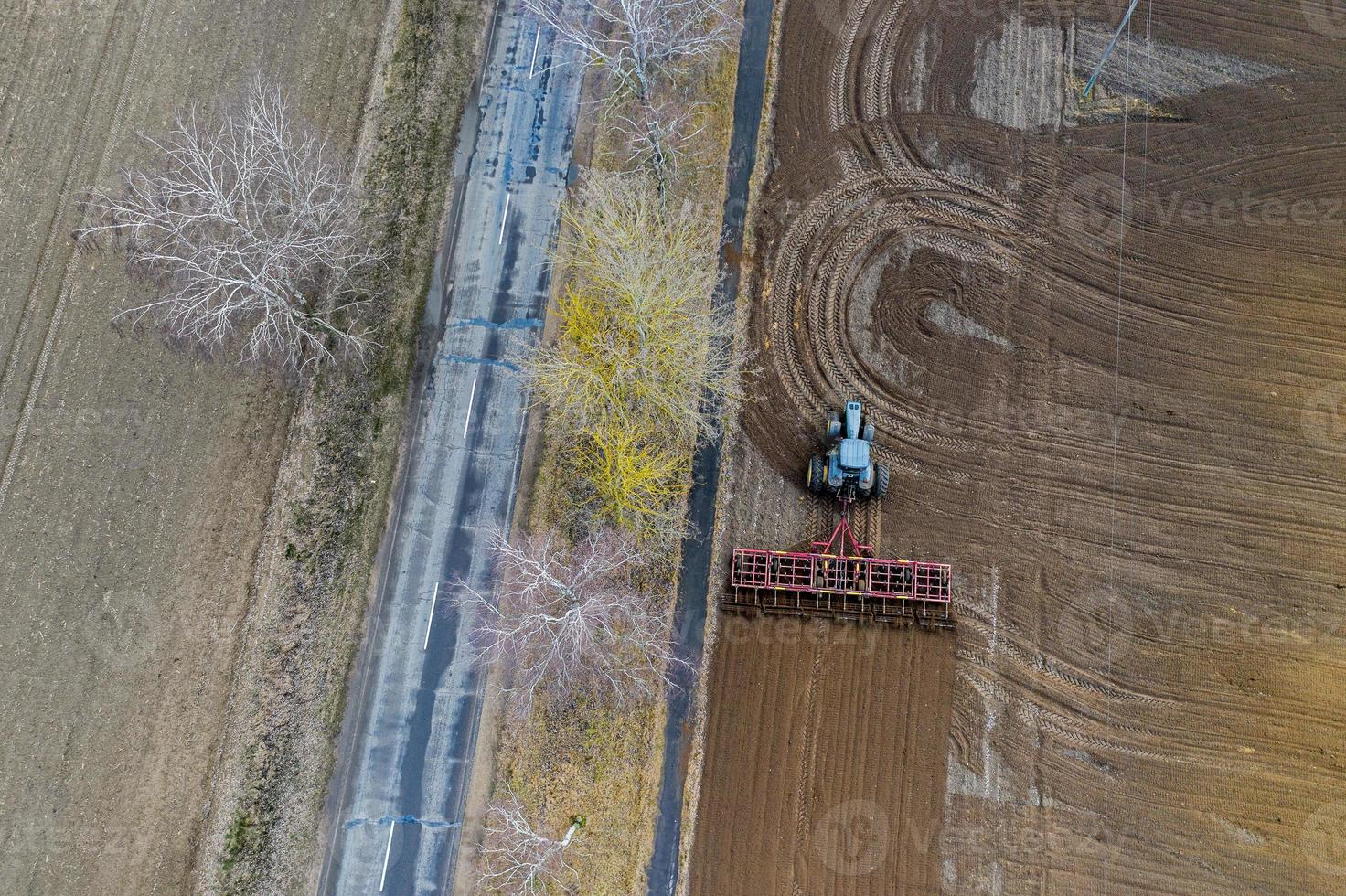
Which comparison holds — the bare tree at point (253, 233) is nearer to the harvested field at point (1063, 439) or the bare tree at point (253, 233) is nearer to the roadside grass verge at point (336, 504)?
the roadside grass verge at point (336, 504)

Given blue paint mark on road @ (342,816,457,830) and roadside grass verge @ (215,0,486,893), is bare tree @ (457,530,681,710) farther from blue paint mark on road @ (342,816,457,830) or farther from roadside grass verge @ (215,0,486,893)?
roadside grass verge @ (215,0,486,893)

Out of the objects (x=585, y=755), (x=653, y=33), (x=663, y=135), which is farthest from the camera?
(x=663, y=135)

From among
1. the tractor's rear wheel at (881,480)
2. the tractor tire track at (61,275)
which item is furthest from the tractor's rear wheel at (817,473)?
the tractor tire track at (61,275)

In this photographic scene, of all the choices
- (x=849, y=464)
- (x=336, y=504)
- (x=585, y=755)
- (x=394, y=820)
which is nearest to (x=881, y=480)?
(x=849, y=464)

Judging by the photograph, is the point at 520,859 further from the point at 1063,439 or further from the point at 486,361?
the point at 1063,439

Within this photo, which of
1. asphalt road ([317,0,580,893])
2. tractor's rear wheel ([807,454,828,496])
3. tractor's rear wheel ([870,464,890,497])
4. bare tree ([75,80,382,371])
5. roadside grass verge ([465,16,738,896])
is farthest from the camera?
bare tree ([75,80,382,371])

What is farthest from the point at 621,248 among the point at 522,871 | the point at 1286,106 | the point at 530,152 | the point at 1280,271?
the point at 1286,106

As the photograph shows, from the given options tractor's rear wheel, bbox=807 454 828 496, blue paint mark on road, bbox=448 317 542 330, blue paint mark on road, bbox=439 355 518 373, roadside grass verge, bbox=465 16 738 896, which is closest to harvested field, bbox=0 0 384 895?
blue paint mark on road, bbox=439 355 518 373
